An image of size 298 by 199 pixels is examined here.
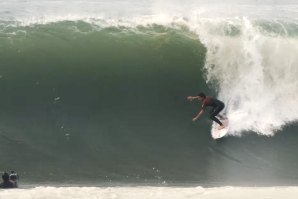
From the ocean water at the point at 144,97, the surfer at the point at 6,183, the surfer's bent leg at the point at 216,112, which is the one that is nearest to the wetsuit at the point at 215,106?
the surfer's bent leg at the point at 216,112

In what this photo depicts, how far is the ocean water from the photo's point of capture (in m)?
10.1

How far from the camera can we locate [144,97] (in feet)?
39.6

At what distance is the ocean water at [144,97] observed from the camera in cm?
1008

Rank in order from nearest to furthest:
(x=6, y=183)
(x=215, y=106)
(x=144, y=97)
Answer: (x=6, y=183) < (x=215, y=106) < (x=144, y=97)

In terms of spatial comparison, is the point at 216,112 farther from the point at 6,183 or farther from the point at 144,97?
the point at 6,183

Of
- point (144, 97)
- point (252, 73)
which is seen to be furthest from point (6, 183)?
point (252, 73)

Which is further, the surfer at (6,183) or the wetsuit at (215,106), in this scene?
the wetsuit at (215,106)

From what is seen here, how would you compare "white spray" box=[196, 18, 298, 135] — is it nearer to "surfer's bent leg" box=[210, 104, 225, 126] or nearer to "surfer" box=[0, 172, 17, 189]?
"surfer's bent leg" box=[210, 104, 225, 126]

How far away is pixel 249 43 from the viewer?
41.9 feet

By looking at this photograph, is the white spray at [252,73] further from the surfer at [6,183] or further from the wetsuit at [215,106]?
the surfer at [6,183]

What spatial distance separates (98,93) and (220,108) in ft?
9.32

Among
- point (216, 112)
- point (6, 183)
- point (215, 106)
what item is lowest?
point (6, 183)

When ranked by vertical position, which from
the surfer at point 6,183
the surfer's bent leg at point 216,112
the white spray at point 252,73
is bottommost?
the surfer at point 6,183

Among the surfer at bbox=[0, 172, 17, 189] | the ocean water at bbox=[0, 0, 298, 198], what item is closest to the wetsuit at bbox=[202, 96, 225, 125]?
the ocean water at bbox=[0, 0, 298, 198]
